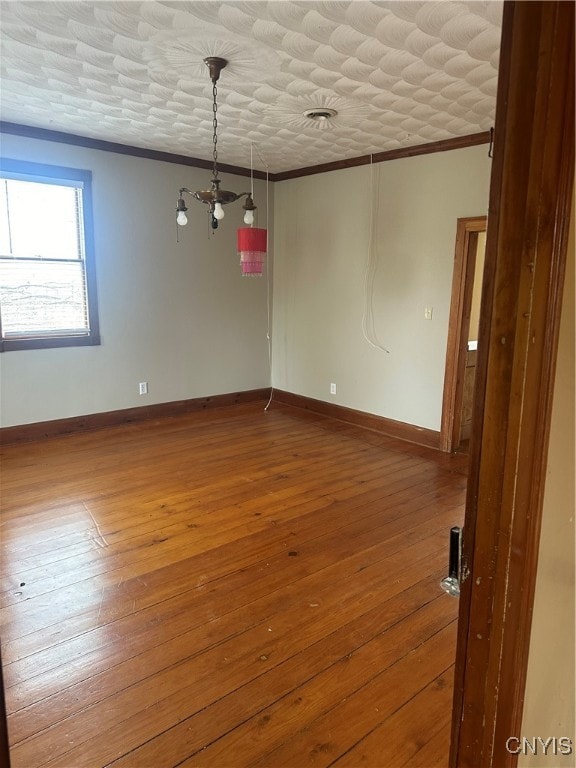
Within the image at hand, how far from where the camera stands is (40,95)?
11.1 feet

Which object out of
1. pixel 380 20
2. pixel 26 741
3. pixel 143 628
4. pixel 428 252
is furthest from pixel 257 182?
pixel 26 741

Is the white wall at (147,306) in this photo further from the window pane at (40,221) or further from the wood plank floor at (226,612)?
the wood plank floor at (226,612)

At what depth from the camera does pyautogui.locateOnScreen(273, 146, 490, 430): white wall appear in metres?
4.36

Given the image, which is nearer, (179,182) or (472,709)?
(472,709)

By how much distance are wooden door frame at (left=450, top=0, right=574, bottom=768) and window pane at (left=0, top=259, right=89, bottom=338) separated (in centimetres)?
447

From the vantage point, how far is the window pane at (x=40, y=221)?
4223 mm

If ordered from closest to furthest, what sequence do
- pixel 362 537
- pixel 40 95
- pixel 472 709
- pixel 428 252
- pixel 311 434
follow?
pixel 472 709
pixel 362 537
pixel 40 95
pixel 428 252
pixel 311 434

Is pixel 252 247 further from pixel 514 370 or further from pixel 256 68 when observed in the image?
pixel 514 370

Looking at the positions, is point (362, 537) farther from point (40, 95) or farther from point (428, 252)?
point (40, 95)

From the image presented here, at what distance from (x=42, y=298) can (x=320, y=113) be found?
113 inches

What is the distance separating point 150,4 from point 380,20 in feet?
3.45

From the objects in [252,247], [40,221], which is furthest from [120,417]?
[252,247]

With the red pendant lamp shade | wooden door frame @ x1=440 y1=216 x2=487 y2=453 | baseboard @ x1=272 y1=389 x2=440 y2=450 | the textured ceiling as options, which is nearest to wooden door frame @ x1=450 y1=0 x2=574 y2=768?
the textured ceiling

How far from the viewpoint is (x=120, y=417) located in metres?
5.11
